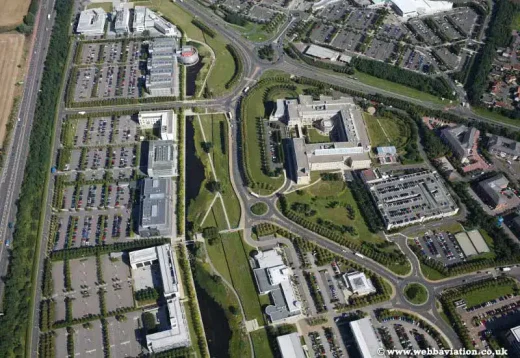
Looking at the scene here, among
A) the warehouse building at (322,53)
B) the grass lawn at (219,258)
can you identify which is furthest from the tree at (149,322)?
the warehouse building at (322,53)

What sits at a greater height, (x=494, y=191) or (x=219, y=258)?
(x=219, y=258)

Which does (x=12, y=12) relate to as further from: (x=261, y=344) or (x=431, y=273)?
(x=431, y=273)

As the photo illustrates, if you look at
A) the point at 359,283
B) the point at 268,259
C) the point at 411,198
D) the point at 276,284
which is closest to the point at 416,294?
the point at 359,283

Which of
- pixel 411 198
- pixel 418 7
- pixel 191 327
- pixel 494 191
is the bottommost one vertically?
pixel 191 327

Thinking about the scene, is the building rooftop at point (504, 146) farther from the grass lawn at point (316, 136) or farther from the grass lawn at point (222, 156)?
the grass lawn at point (222, 156)

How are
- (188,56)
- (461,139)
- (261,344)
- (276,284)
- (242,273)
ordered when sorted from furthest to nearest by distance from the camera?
1. (188,56)
2. (461,139)
3. (242,273)
4. (276,284)
5. (261,344)

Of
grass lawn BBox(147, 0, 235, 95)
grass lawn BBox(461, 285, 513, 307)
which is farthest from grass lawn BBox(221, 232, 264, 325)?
grass lawn BBox(147, 0, 235, 95)
